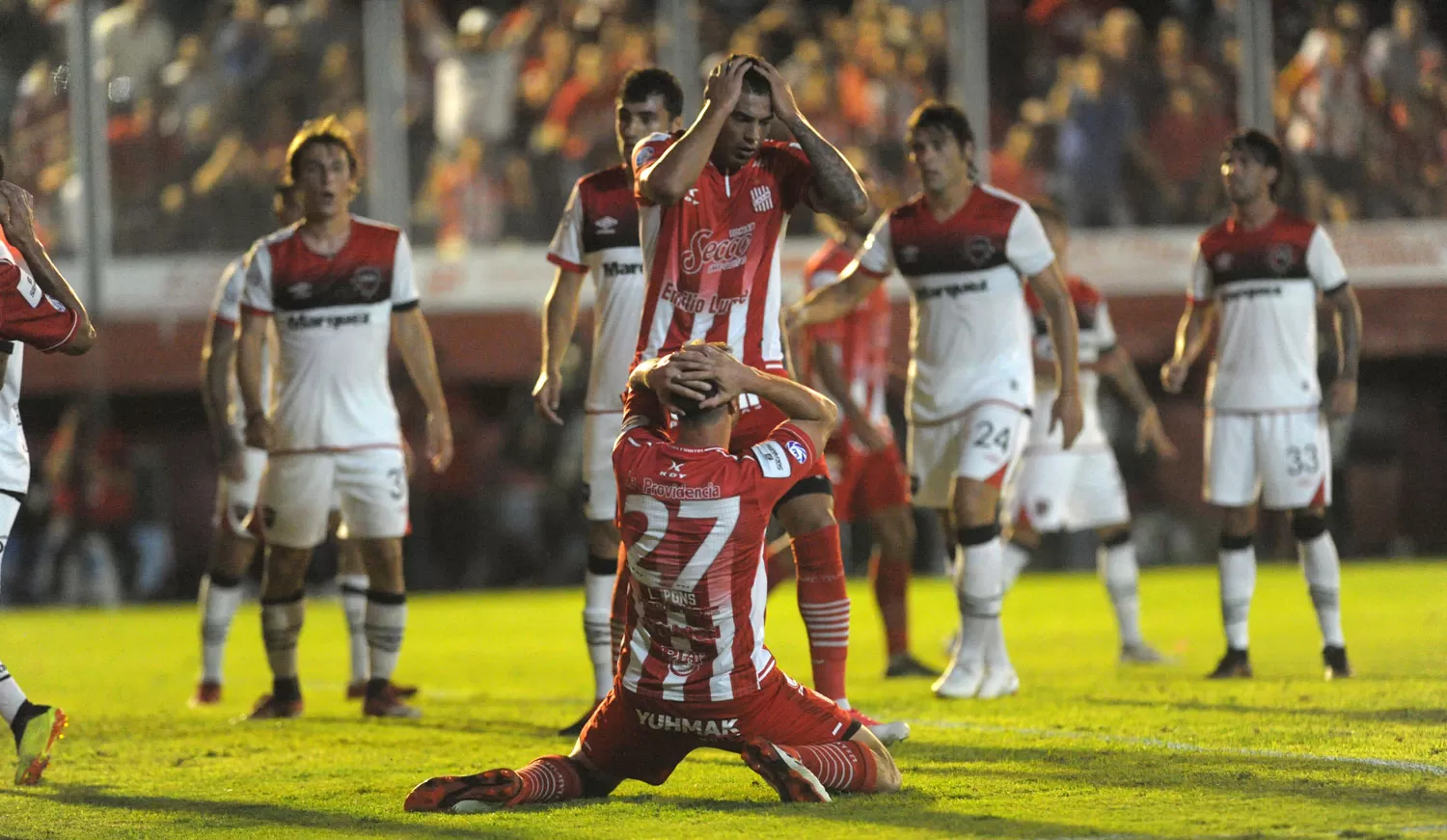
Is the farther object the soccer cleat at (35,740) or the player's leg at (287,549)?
the player's leg at (287,549)

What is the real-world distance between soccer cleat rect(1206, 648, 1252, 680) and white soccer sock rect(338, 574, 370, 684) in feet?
13.3

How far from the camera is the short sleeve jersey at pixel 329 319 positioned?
8.03m

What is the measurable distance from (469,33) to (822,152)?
14147 mm

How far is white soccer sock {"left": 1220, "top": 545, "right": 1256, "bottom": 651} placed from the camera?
880 centimetres

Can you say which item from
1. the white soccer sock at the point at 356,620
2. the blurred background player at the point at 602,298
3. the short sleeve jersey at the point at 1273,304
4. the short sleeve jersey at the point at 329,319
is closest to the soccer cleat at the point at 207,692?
the white soccer sock at the point at 356,620

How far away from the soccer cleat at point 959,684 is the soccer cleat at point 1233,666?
1.24 m

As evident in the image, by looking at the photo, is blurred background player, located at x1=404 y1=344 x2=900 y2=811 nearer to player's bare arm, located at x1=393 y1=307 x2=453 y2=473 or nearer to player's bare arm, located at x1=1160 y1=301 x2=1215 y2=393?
player's bare arm, located at x1=393 y1=307 x2=453 y2=473

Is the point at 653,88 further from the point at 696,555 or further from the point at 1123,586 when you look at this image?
the point at 1123,586

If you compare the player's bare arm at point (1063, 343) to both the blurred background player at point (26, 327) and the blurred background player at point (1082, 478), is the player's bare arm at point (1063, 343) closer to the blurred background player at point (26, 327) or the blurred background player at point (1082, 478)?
the blurred background player at point (1082, 478)

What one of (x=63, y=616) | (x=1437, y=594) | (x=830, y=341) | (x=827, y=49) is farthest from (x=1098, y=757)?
(x=827, y=49)

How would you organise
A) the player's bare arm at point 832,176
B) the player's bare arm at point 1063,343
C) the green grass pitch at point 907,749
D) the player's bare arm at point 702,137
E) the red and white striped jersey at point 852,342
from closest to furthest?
→ the green grass pitch at point 907,749 < the player's bare arm at point 702,137 < the player's bare arm at point 832,176 < the player's bare arm at point 1063,343 < the red and white striped jersey at point 852,342

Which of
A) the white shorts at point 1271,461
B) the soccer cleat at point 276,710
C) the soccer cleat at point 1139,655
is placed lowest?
the soccer cleat at point 1139,655

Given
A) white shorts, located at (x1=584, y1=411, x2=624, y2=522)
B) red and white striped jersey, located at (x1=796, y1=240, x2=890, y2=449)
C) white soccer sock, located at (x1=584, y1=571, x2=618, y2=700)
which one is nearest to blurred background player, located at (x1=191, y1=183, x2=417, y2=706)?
white soccer sock, located at (x1=584, y1=571, x2=618, y2=700)

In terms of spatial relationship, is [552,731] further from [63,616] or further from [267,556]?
[63,616]
